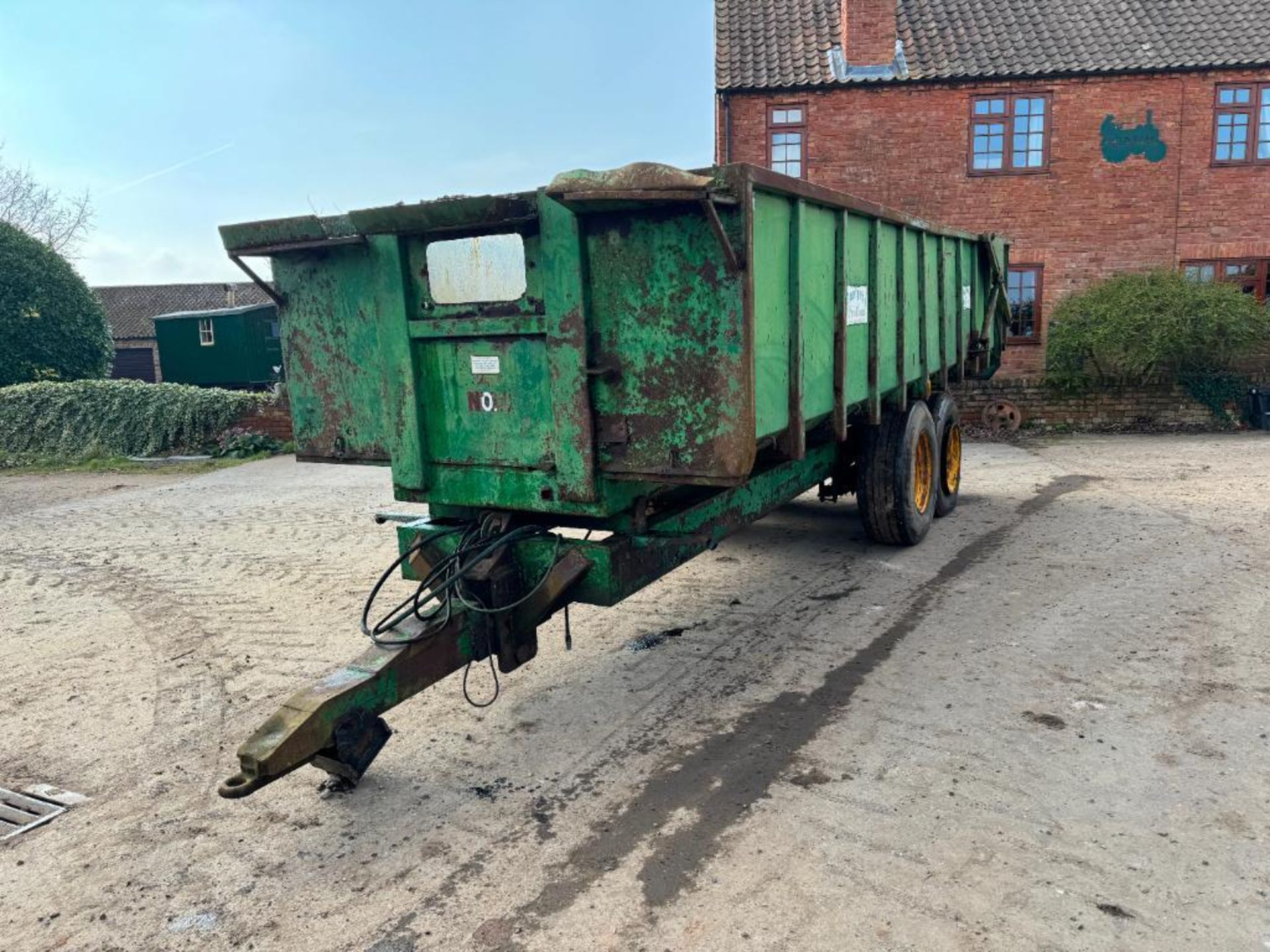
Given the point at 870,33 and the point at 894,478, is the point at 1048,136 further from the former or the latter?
the point at 894,478

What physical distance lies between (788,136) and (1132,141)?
619 centimetres

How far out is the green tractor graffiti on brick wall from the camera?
16.6 metres

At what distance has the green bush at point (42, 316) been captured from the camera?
20531 millimetres

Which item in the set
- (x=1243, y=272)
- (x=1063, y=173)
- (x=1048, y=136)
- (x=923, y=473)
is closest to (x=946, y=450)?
(x=923, y=473)

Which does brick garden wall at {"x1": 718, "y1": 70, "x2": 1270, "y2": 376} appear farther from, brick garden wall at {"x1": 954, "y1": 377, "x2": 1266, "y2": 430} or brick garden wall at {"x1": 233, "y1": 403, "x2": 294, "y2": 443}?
brick garden wall at {"x1": 233, "y1": 403, "x2": 294, "y2": 443}

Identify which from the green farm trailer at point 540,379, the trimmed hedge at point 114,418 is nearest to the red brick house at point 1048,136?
the trimmed hedge at point 114,418

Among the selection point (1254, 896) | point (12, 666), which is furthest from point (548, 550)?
point (12, 666)

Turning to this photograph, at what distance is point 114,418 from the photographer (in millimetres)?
15977

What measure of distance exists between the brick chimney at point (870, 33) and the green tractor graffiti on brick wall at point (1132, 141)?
13.6ft

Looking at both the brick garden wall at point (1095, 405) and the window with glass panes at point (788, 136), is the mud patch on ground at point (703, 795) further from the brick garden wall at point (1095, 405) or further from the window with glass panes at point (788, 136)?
the window with glass panes at point (788, 136)

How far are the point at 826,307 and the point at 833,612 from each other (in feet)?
6.73

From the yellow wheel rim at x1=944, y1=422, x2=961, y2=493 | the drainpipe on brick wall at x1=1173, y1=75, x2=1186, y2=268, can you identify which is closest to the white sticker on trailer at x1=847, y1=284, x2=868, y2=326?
the yellow wheel rim at x1=944, y1=422, x2=961, y2=493

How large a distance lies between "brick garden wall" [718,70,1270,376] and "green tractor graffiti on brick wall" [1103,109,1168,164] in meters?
0.10

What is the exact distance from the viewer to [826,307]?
459 cm
